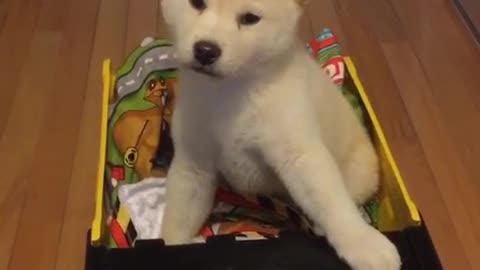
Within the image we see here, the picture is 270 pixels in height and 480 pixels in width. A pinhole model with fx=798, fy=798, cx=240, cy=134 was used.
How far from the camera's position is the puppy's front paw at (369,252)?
3.44 feet

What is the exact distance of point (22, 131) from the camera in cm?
174

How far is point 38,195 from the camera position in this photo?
159cm

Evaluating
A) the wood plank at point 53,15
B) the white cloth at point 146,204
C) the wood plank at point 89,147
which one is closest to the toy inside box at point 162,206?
the white cloth at point 146,204

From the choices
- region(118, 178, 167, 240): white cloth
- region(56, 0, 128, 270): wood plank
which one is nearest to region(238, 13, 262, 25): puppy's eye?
region(118, 178, 167, 240): white cloth

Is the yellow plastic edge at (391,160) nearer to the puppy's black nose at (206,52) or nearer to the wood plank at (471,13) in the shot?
the puppy's black nose at (206,52)

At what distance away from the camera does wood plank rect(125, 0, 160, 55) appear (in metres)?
2.00

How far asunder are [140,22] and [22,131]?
48 cm

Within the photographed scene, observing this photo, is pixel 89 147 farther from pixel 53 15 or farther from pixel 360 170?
pixel 360 170

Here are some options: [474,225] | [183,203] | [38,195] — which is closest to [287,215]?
[183,203]

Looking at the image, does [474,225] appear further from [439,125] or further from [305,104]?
[305,104]

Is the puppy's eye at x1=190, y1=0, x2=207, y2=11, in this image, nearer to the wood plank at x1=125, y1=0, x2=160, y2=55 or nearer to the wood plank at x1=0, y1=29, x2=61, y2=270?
the wood plank at x1=0, y1=29, x2=61, y2=270

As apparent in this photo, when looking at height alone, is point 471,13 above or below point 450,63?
above

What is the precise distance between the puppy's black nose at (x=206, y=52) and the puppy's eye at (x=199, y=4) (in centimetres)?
6

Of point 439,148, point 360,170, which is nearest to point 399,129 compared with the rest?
point 439,148
